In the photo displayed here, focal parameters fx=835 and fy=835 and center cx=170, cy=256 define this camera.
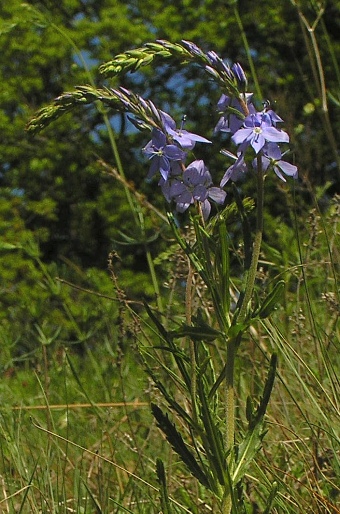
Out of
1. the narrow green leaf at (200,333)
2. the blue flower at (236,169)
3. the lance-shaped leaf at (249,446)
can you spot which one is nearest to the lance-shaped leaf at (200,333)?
the narrow green leaf at (200,333)

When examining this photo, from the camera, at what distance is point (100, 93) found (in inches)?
55.2

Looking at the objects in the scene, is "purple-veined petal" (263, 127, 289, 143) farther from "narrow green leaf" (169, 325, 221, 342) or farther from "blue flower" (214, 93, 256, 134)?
"narrow green leaf" (169, 325, 221, 342)

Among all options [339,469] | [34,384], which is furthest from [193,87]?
[339,469]

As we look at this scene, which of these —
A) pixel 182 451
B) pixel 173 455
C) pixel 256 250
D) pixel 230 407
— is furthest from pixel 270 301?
pixel 173 455

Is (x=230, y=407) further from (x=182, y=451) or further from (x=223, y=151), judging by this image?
(x=223, y=151)

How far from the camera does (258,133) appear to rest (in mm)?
1349

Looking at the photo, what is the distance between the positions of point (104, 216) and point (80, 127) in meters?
1.51

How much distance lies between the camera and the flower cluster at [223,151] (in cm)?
136

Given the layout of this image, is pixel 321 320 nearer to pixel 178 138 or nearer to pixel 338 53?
pixel 178 138

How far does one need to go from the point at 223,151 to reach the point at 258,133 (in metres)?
0.11

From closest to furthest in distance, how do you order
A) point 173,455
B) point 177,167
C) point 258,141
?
point 258,141, point 177,167, point 173,455

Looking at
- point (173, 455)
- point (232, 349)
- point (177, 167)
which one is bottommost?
point (173, 455)

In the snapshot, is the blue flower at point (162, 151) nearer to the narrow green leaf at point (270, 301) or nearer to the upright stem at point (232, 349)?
the upright stem at point (232, 349)

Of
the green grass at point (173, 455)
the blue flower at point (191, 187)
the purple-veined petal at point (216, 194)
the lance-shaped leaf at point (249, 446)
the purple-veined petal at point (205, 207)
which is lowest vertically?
the green grass at point (173, 455)
